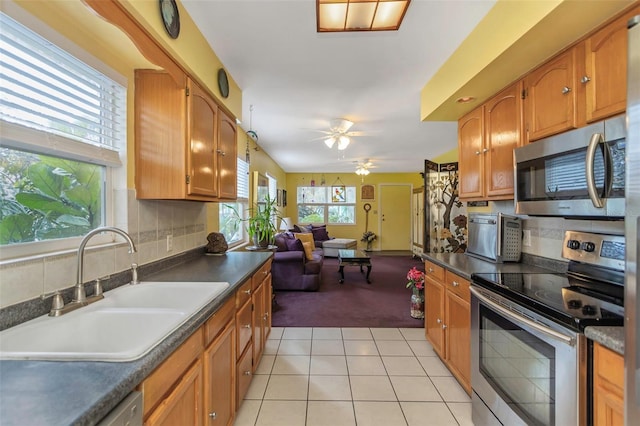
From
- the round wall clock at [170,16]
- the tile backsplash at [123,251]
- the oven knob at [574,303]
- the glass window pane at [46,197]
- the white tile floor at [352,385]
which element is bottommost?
the white tile floor at [352,385]

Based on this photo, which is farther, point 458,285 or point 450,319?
point 450,319

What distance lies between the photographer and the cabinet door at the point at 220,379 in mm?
1175

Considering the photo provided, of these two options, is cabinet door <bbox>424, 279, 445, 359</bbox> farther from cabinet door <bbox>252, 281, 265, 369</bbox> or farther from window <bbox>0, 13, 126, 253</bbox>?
window <bbox>0, 13, 126, 253</bbox>

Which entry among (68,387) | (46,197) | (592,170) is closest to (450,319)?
(592,170)

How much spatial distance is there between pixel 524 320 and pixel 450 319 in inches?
35.1

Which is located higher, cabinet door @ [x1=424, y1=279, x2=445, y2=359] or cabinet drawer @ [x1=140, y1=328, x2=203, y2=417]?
cabinet drawer @ [x1=140, y1=328, x2=203, y2=417]

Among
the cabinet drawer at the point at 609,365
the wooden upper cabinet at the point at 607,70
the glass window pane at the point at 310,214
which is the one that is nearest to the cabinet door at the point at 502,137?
the wooden upper cabinet at the point at 607,70

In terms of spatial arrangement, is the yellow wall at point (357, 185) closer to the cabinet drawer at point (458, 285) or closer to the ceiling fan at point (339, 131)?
the ceiling fan at point (339, 131)

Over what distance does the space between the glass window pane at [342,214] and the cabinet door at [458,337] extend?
6.31m

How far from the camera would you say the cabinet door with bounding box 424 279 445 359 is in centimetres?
219

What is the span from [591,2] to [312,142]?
12.3 feet

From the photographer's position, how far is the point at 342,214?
8414 mm

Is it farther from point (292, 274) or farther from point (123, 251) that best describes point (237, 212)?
point (123, 251)

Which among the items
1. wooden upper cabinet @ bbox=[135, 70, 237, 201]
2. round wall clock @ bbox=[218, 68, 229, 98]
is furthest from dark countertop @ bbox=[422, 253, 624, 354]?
round wall clock @ bbox=[218, 68, 229, 98]
